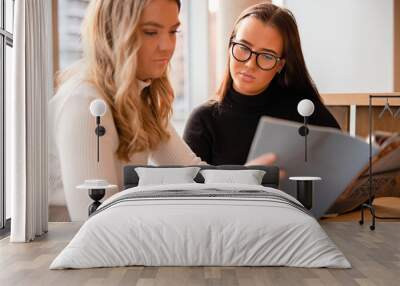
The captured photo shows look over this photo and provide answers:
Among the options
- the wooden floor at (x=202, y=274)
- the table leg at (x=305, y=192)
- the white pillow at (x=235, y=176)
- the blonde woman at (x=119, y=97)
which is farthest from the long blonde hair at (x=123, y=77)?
the wooden floor at (x=202, y=274)

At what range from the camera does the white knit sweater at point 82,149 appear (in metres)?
5.94

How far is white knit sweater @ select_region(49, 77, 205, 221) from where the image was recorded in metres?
5.94

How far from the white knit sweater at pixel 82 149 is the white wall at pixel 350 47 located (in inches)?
58.8

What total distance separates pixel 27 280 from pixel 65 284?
28 centimetres

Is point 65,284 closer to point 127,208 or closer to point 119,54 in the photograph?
point 127,208

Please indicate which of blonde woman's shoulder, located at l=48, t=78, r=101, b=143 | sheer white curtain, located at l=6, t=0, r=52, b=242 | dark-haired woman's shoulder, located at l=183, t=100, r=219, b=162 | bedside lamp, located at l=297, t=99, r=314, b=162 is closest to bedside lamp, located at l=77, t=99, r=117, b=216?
blonde woman's shoulder, located at l=48, t=78, r=101, b=143

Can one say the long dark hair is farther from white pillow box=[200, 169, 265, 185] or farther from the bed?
the bed

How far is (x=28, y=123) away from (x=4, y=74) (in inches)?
28.5

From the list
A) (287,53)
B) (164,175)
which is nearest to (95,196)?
(164,175)

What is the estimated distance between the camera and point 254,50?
6059mm

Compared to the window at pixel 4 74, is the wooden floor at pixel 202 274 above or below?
below

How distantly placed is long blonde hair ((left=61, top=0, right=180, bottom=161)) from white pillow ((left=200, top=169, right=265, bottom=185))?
0.65 meters

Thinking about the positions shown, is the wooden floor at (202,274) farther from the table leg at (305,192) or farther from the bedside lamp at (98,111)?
the bedside lamp at (98,111)

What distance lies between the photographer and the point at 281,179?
20.0 feet
